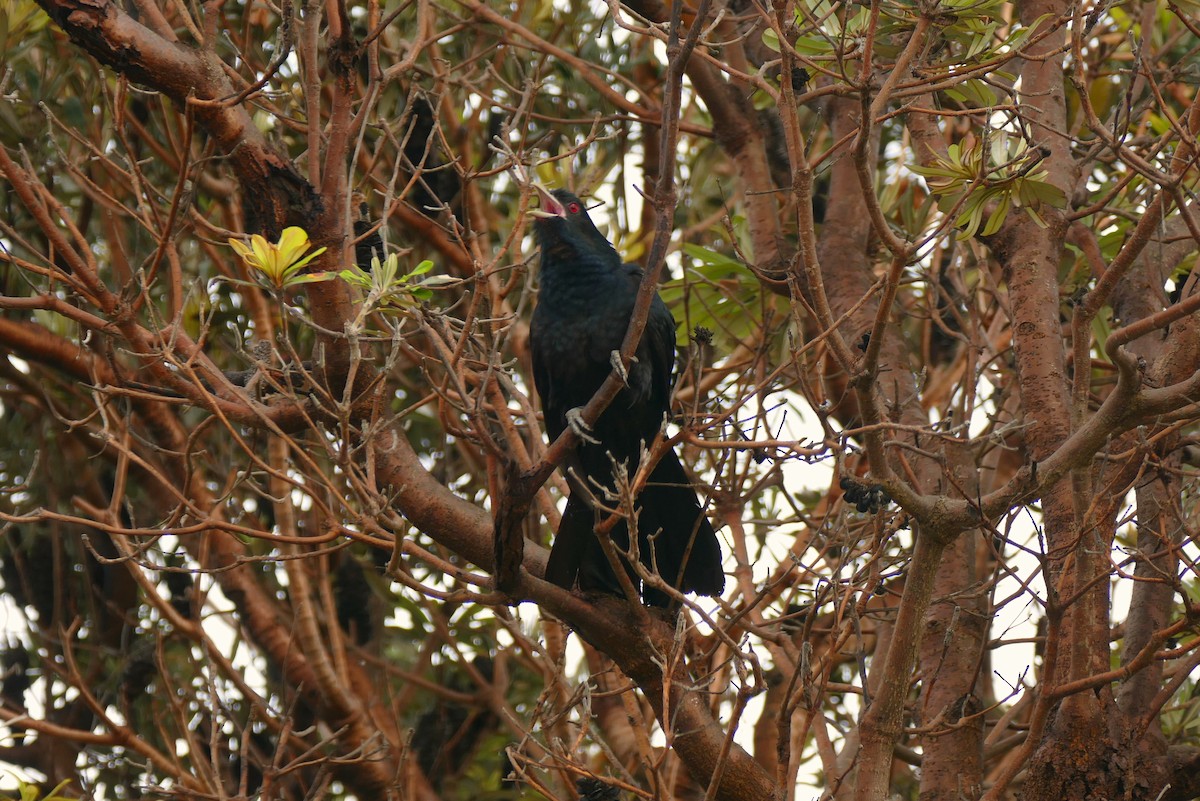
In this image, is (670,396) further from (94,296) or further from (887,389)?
(94,296)

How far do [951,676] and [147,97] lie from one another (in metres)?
4.47

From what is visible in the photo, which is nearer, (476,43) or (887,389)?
(887,389)

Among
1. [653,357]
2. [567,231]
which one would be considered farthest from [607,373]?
[567,231]

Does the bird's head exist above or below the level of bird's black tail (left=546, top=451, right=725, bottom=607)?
above

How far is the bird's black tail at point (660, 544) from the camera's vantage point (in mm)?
3744

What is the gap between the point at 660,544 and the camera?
4168 mm

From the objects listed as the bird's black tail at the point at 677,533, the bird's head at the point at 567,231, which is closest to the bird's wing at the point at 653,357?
the bird's head at the point at 567,231

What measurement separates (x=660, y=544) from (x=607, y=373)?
0.69 m

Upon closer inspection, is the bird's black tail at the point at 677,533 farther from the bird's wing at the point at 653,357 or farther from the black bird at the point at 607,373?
the bird's wing at the point at 653,357

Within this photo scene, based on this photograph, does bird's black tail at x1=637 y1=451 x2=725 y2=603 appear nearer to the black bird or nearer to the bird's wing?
the black bird

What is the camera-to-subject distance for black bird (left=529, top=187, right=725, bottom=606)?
13.5 feet

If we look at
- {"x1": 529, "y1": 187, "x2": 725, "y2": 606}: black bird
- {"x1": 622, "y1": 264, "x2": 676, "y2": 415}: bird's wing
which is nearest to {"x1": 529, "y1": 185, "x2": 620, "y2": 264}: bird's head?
{"x1": 529, "y1": 187, "x2": 725, "y2": 606}: black bird

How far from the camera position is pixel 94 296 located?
3287 mm

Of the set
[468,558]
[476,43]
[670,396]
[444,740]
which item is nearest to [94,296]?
[468,558]
